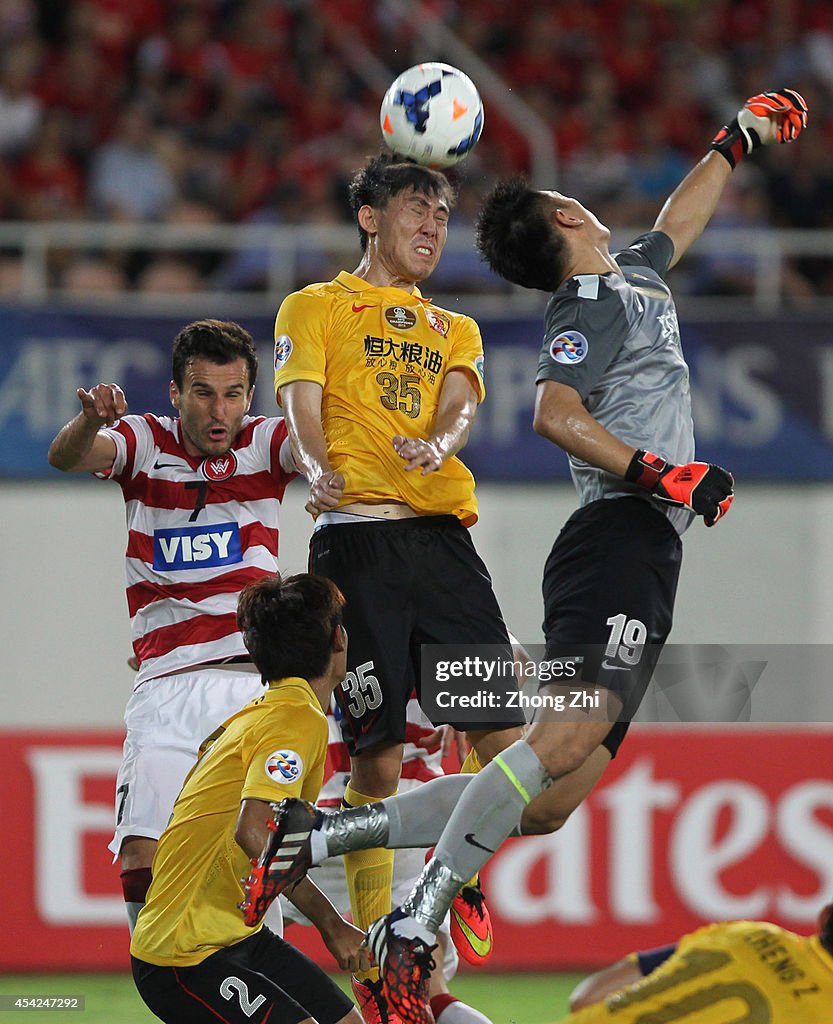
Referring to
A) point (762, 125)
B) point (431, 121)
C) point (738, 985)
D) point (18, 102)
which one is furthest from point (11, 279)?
Result: point (738, 985)

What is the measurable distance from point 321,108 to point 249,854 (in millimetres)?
8361

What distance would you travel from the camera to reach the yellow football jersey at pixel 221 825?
13.7ft

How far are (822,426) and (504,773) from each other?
228 inches

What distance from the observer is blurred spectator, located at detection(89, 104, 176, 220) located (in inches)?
426

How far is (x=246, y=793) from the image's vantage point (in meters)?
4.17

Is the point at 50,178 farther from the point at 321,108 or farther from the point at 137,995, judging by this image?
the point at 137,995

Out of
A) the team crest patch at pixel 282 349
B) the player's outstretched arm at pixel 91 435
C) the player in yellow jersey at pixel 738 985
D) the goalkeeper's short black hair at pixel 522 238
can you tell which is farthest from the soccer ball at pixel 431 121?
the player in yellow jersey at pixel 738 985

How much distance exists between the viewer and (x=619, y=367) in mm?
4965

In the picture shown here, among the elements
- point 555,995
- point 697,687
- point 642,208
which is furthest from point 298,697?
point 642,208

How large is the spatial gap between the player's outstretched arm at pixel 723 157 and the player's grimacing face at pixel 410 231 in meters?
0.78

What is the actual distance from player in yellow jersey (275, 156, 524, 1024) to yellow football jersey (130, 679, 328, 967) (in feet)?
2.32

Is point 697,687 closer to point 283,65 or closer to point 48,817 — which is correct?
point 48,817

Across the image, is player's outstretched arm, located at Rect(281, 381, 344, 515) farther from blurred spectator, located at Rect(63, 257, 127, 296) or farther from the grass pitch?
blurred spectator, located at Rect(63, 257, 127, 296)

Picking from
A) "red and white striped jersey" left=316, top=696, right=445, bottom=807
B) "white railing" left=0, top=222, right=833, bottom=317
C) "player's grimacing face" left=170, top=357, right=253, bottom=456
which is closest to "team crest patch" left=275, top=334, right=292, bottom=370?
"player's grimacing face" left=170, top=357, right=253, bottom=456
